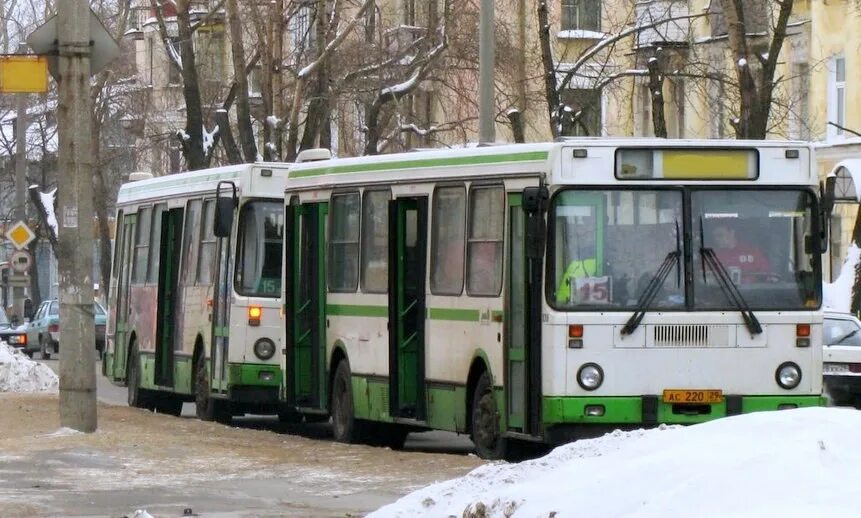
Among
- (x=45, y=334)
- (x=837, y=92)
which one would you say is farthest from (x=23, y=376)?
(x=45, y=334)

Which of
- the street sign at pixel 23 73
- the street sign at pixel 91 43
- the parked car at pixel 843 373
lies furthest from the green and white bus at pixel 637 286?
the parked car at pixel 843 373

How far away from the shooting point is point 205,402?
2269 cm

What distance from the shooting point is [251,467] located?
1508 centimetres

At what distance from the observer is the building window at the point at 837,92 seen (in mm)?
42406

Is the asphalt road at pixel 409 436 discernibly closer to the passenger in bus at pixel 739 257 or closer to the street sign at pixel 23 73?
the passenger in bus at pixel 739 257

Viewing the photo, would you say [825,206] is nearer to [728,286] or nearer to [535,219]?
[728,286]

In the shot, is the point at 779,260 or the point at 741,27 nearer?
the point at 779,260

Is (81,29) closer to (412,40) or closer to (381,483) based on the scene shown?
(381,483)

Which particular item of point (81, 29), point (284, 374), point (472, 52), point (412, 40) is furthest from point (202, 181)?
point (412, 40)

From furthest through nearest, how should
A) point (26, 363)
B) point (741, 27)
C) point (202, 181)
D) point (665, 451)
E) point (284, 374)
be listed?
point (26, 363) → point (741, 27) → point (202, 181) → point (284, 374) → point (665, 451)

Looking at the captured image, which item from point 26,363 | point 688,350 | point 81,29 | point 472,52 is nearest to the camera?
point 688,350

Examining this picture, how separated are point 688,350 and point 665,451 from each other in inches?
207

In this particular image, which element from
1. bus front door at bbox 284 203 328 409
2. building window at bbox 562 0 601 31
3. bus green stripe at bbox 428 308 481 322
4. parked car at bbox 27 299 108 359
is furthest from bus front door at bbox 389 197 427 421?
parked car at bbox 27 299 108 359

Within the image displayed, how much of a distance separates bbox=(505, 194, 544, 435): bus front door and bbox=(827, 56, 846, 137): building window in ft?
91.4
